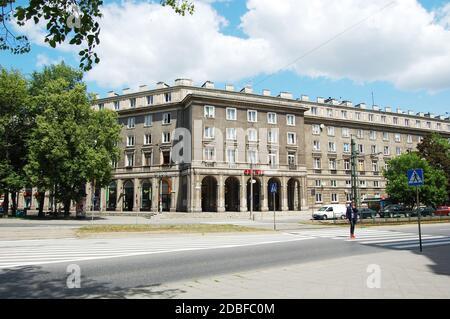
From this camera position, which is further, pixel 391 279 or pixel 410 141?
pixel 410 141

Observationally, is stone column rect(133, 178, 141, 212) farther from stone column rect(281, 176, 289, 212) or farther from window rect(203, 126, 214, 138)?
stone column rect(281, 176, 289, 212)

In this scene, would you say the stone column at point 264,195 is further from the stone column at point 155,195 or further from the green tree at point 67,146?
the green tree at point 67,146

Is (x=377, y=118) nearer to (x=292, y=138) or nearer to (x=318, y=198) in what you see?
(x=318, y=198)

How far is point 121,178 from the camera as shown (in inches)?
2405

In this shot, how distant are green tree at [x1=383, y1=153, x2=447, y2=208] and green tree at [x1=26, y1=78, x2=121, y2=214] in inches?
1543

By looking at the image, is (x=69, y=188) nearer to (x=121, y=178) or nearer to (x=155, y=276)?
(x=121, y=178)

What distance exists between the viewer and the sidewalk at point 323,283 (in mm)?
7043

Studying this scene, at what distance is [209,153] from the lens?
54250mm

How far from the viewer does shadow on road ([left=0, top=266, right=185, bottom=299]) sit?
7.09m

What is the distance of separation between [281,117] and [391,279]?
174ft

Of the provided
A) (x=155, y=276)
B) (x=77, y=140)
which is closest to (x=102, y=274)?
(x=155, y=276)

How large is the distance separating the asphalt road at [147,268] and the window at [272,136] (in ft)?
143

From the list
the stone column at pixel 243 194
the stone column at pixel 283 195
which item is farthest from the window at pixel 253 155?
the stone column at pixel 283 195

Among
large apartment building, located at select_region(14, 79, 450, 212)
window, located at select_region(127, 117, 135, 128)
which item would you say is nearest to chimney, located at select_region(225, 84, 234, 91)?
large apartment building, located at select_region(14, 79, 450, 212)
